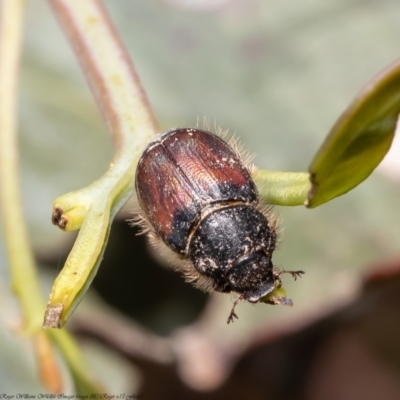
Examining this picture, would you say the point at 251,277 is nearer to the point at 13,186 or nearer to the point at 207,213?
the point at 207,213

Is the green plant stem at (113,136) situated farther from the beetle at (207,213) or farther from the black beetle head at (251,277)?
the black beetle head at (251,277)

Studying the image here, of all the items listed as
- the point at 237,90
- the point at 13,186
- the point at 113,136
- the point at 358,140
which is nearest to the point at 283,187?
the point at 358,140

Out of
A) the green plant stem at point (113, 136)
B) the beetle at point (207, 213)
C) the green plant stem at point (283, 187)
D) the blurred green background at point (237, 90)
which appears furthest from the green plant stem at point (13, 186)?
the blurred green background at point (237, 90)

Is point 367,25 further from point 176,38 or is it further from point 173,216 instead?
point 173,216

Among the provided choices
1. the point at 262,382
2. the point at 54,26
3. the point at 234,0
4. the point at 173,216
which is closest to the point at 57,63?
the point at 54,26

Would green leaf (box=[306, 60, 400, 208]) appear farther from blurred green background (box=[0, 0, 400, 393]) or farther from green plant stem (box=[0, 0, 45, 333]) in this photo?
blurred green background (box=[0, 0, 400, 393])

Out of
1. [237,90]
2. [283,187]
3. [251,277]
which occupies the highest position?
[283,187]

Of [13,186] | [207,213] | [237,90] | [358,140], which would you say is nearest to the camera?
[358,140]
